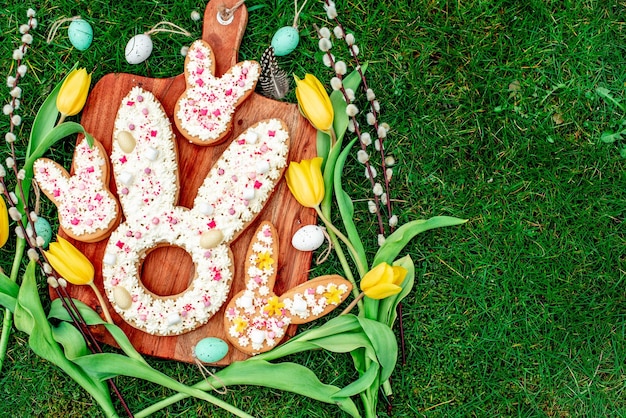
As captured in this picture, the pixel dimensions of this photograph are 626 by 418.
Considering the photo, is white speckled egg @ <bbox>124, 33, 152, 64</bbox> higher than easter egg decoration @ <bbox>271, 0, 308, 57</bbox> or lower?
higher

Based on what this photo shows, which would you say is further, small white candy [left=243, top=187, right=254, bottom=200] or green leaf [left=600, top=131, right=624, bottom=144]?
green leaf [left=600, top=131, right=624, bottom=144]

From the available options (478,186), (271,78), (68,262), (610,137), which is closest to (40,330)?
(68,262)

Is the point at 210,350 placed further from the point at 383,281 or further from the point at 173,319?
the point at 383,281

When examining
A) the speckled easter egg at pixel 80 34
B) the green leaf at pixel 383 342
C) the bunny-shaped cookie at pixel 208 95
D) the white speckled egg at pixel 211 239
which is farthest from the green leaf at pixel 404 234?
the speckled easter egg at pixel 80 34

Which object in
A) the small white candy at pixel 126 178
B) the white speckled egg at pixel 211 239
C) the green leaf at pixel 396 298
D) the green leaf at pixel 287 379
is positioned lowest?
the green leaf at pixel 287 379

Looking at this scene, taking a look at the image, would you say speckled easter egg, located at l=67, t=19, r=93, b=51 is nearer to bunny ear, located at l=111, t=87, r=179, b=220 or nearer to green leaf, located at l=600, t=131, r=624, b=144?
bunny ear, located at l=111, t=87, r=179, b=220

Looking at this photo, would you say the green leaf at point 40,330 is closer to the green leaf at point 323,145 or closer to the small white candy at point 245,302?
the small white candy at point 245,302

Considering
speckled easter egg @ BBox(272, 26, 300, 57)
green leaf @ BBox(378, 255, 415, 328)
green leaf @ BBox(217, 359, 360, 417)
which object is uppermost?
speckled easter egg @ BBox(272, 26, 300, 57)

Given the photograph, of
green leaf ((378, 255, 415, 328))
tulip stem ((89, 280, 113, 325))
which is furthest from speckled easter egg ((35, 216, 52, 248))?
green leaf ((378, 255, 415, 328))
